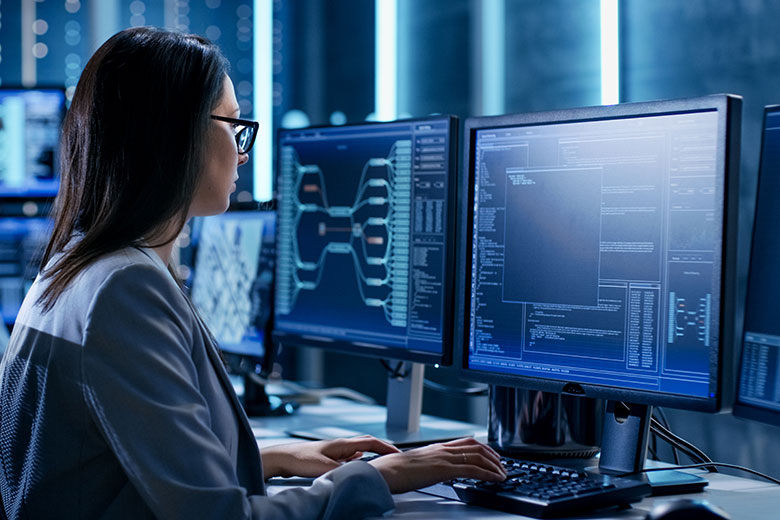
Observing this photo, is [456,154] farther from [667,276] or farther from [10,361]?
[10,361]

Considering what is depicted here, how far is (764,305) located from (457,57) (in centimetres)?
133

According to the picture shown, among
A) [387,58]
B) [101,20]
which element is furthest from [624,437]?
[101,20]

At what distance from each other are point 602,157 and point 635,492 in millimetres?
470

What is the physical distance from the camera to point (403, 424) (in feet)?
5.70

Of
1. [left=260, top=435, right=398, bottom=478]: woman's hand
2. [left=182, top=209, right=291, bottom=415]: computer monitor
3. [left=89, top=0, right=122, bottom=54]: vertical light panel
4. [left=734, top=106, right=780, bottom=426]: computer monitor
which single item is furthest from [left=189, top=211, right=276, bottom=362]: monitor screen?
[left=89, top=0, right=122, bottom=54]: vertical light panel

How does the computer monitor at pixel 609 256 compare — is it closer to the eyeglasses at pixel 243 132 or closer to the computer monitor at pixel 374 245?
the computer monitor at pixel 374 245

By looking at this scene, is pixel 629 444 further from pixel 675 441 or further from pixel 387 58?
pixel 387 58

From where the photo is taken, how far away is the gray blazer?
96 centimetres

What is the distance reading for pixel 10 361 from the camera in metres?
1.15

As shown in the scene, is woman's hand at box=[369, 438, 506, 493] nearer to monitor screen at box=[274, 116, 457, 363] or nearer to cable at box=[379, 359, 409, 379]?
monitor screen at box=[274, 116, 457, 363]

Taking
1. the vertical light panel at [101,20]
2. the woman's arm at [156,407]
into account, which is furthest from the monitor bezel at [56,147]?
the woman's arm at [156,407]

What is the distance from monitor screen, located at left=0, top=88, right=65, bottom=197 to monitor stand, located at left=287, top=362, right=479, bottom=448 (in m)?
1.30

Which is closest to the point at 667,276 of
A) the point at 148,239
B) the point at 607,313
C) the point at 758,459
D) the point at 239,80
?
the point at 607,313

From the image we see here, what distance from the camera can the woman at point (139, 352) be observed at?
973 millimetres
